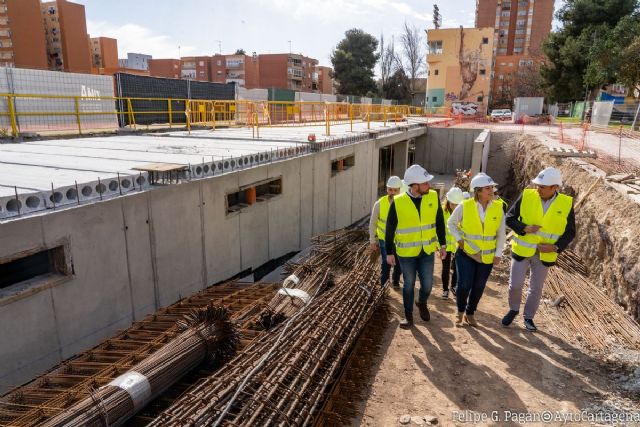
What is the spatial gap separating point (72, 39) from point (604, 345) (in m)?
69.7

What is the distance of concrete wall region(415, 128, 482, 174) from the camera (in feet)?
83.7

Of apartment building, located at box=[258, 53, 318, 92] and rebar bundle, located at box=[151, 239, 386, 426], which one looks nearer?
rebar bundle, located at box=[151, 239, 386, 426]

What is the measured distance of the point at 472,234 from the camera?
4918 millimetres

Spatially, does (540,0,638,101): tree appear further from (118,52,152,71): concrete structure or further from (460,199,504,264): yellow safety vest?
(118,52,152,71): concrete structure

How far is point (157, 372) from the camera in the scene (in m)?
3.71

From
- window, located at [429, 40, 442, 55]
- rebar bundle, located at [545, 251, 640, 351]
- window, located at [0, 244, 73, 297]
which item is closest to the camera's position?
window, located at [0, 244, 73, 297]

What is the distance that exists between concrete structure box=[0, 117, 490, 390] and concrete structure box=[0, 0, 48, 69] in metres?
51.4

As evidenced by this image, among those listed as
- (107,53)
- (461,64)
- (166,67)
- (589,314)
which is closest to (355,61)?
(461,64)

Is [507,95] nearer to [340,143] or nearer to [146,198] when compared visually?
[340,143]

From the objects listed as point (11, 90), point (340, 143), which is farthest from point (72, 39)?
point (340, 143)

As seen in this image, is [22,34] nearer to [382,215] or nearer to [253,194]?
[253,194]

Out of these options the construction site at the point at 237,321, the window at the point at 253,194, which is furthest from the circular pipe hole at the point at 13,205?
the window at the point at 253,194

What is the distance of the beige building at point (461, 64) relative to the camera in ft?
162

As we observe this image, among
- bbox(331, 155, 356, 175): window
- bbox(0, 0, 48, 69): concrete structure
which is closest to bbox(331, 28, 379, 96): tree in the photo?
bbox(0, 0, 48, 69): concrete structure
